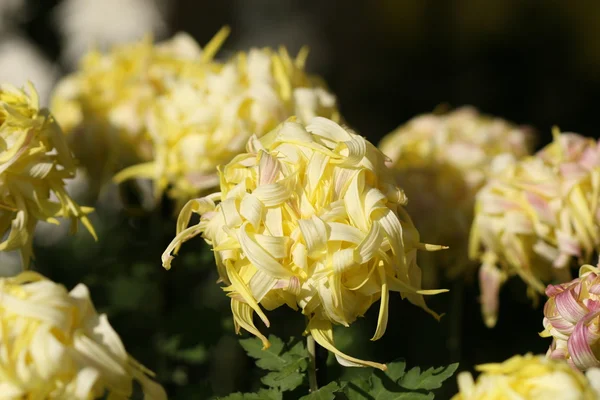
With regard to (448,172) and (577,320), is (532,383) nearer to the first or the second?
(577,320)

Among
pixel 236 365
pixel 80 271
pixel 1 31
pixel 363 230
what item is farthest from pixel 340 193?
pixel 1 31

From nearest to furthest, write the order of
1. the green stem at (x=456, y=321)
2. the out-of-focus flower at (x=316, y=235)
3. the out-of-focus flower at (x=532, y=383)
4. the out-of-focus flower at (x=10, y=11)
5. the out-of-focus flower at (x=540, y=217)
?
the out-of-focus flower at (x=532, y=383) < the out-of-focus flower at (x=316, y=235) < the out-of-focus flower at (x=540, y=217) < the green stem at (x=456, y=321) < the out-of-focus flower at (x=10, y=11)

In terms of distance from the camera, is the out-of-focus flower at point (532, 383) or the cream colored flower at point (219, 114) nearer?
the out-of-focus flower at point (532, 383)

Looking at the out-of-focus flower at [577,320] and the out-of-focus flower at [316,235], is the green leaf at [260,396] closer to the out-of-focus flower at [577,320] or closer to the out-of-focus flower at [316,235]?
the out-of-focus flower at [316,235]

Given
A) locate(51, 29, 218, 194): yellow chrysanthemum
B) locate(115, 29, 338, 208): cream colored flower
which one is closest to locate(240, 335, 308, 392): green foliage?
locate(115, 29, 338, 208): cream colored flower

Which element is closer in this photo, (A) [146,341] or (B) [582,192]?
(B) [582,192]

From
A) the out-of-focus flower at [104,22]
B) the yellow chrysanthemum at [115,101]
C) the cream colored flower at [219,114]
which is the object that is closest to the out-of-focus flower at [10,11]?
the out-of-focus flower at [104,22]

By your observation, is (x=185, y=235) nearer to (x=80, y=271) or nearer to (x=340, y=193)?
(x=340, y=193)
